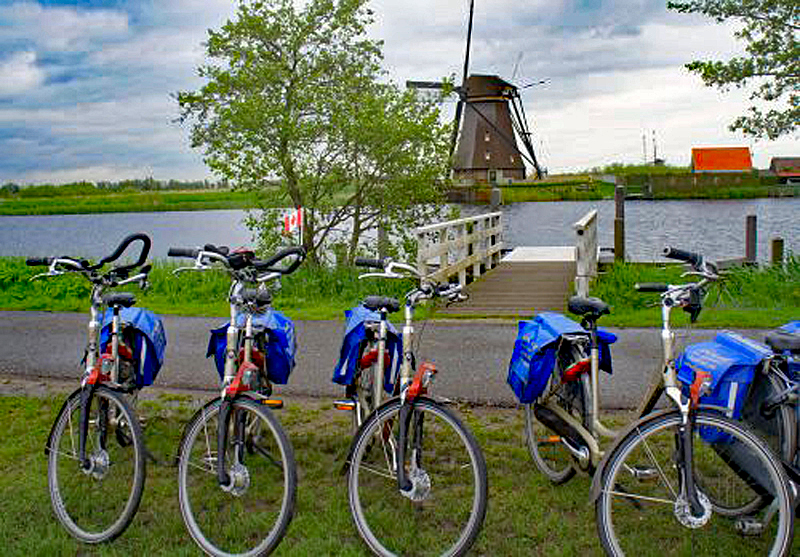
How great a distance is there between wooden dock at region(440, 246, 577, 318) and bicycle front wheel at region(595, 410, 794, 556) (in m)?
6.45

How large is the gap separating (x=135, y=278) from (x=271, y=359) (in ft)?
2.84

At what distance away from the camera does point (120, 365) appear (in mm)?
4520

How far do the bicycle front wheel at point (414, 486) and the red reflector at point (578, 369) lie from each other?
28.6 inches

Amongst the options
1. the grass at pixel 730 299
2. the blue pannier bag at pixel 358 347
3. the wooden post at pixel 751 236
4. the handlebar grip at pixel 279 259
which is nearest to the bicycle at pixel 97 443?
the handlebar grip at pixel 279 259

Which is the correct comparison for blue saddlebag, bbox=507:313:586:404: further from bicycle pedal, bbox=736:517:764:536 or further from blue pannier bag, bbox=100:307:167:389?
blue pannier bag, bbox=100:307:167:389

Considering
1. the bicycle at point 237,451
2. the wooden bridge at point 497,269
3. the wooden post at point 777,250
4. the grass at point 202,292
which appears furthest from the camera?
the wooden post at point 777,250

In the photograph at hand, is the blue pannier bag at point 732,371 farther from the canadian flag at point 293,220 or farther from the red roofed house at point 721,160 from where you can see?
the red roofed house at point 721,160

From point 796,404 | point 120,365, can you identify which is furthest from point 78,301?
point 796,404

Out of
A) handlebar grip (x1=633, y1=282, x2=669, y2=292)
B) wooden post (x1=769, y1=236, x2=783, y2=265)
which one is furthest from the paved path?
wooden post (x1=769, y1=236, x2=783, y2=265)

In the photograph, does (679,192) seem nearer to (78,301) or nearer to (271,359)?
(78,301)

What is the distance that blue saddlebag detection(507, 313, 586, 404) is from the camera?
395 centimetres

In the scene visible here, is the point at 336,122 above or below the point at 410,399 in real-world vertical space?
above

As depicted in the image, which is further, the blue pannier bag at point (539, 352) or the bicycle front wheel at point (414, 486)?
the blue pannier bag at point (539, 352)

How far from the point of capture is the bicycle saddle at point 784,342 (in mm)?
3302
